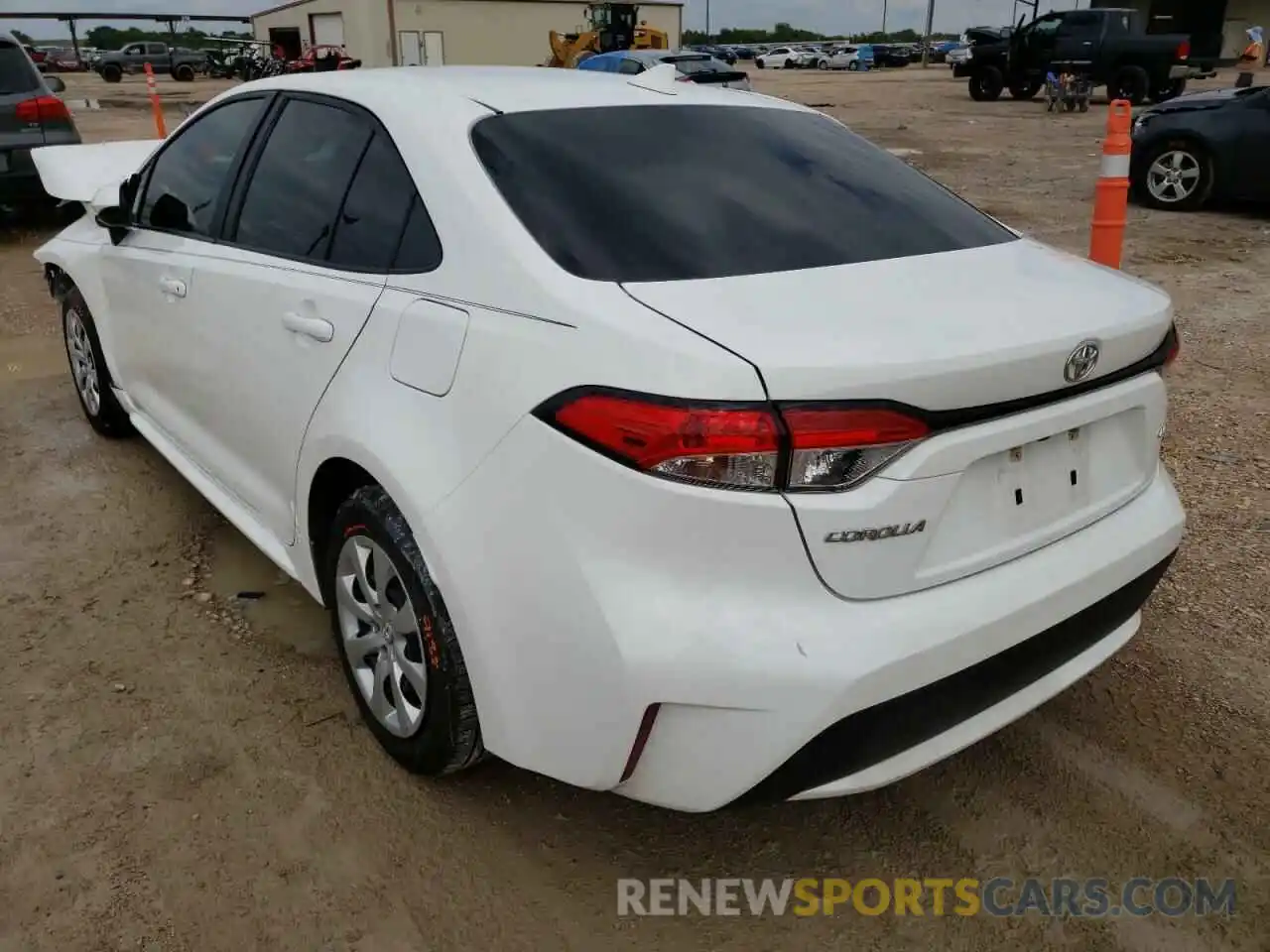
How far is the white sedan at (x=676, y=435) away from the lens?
180 cm

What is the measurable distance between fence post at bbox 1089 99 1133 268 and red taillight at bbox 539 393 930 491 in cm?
Answer: 354

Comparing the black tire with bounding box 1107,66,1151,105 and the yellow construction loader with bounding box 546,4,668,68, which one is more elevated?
the yellow construction loader with bounding box 546,4,668,68

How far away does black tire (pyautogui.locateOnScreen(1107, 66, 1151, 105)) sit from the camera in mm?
22516

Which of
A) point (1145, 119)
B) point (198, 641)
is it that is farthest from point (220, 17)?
point (198, 641)

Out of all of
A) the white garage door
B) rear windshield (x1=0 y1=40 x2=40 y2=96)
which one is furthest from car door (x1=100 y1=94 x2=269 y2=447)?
the white garage door

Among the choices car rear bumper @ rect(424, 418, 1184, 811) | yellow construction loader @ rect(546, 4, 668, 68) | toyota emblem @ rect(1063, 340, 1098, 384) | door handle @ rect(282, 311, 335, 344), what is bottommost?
car rear bumper @ rect(424, 418, 1184, 811)

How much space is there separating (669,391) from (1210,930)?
1584 millimetres

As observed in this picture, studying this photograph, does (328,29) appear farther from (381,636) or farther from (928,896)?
(928,896)

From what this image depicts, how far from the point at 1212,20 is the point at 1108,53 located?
930 inches

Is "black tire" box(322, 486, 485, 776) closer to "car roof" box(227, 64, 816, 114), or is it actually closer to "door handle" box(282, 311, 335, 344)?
"door handle" box(282, 311, 335, 344)

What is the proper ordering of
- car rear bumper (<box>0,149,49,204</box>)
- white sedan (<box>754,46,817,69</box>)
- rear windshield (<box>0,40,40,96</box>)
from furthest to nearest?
1. white sedan (<box>754,46,817,69</box>)
2. rear windshield (<box>0,40,40,96</box>)
3. car rear bumper (<box>0,149,49,204</box>)

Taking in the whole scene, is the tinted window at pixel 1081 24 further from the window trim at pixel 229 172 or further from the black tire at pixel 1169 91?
the window trim at pixel 229 172

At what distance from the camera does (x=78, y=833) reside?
2.40m

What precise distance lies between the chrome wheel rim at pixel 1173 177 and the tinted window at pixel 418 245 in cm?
974
